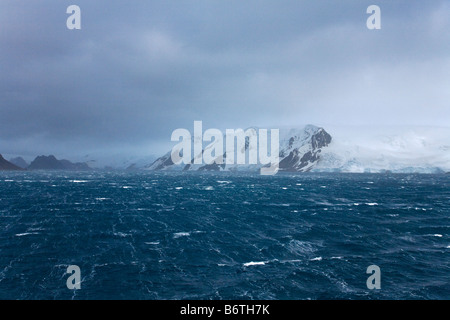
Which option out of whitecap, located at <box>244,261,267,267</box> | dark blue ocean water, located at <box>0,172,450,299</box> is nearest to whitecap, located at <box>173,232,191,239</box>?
dark blue ocean water, located at <box>0,172,450,299</box>

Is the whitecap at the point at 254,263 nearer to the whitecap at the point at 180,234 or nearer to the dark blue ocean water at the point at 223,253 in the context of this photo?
the dark blue ocean water at the point at 223,253

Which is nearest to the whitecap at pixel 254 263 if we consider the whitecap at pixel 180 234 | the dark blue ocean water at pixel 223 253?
the dark blue ocean water at pixel 223 253

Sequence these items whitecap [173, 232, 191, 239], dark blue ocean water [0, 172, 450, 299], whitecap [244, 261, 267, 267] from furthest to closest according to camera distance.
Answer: whitecap [173, 232, 191, 239] → whitecap [244, 261, 267, 267] → dark blue ocean water [0, 172, 450, 299]

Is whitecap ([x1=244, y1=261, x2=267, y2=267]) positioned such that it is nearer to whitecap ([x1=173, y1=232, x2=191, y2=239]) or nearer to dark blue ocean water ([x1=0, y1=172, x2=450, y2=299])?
dark blue ocean water ([x1=0, y1=172, x2=450, y2=299])

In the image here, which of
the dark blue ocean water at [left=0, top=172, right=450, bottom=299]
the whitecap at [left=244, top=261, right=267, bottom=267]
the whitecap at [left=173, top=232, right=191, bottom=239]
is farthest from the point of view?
the whitecap at [left=173, top=232, right=191, bottom=239]

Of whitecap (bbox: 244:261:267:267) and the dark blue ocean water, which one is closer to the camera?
the dark blue ocean water

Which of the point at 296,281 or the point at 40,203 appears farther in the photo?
the point at 40,203

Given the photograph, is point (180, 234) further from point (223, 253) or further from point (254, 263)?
point (254, 263)

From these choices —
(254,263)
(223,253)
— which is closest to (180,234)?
(223,253)

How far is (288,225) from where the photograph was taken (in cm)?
6669
